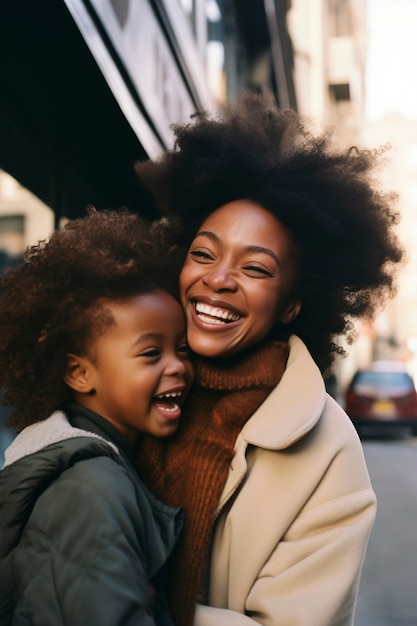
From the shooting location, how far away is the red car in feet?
51.5

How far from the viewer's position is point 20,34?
165 inches

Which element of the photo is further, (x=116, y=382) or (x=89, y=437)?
(x=116, y=382)

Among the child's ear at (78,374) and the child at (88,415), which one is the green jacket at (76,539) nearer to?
the child at (88,415)

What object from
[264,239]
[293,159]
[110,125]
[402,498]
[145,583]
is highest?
[110,125]

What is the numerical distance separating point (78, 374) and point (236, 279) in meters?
0.54

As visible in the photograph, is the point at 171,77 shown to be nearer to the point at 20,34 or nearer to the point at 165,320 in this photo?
the point at 20,34

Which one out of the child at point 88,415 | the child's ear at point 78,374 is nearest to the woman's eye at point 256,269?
the child at point 88,415

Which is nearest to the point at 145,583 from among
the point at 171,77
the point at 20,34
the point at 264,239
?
the point at 264,239

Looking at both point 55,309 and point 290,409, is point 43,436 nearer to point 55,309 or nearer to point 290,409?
point 55,309

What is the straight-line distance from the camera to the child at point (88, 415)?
5.22 feet

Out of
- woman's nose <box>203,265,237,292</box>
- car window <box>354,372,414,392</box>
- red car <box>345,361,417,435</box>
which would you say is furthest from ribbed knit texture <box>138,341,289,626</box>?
car window <box>354,372,414,392</box>

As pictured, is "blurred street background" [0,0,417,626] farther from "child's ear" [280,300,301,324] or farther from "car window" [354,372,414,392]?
"car window" [354,372,414,392]

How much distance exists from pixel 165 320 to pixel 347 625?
960mm

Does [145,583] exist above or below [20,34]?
below
